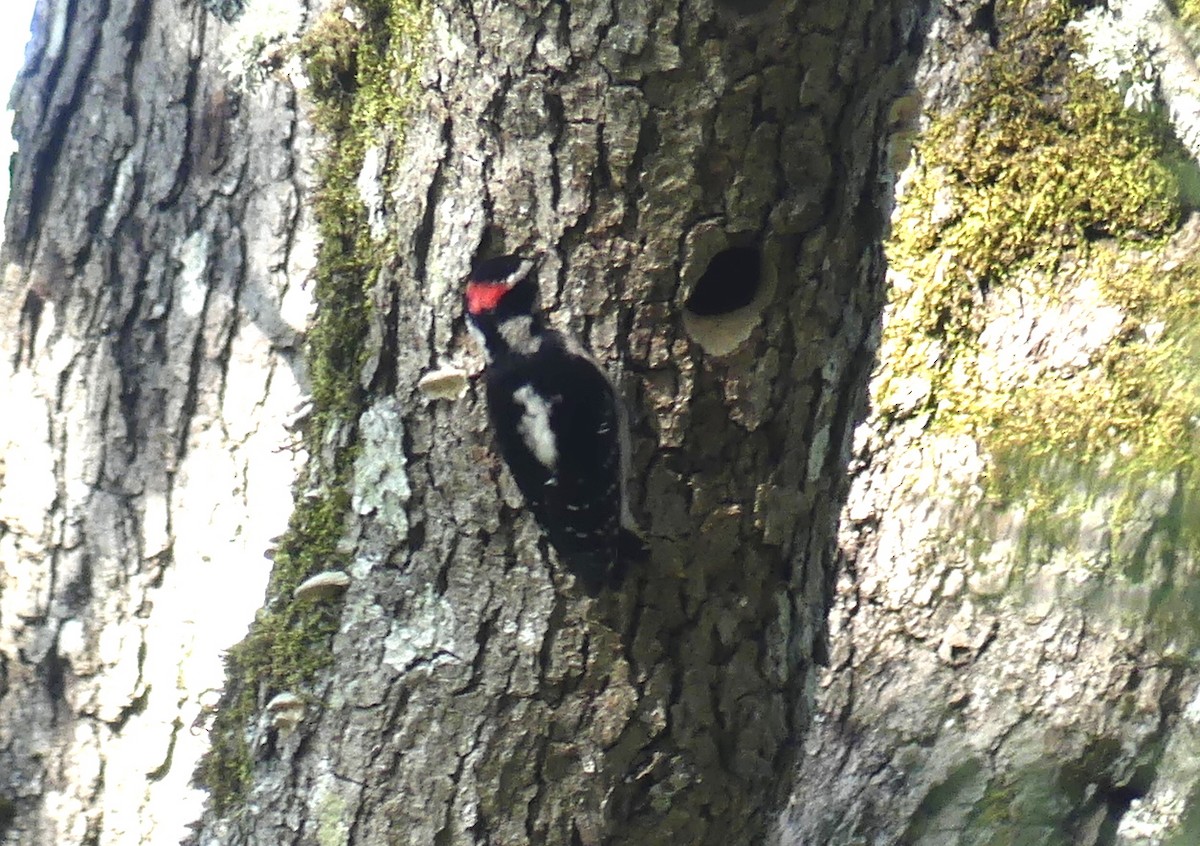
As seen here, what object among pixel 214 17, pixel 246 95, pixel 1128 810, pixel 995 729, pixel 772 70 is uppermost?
pixel 214 17

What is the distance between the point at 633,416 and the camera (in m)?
1.82

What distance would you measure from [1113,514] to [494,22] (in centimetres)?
120

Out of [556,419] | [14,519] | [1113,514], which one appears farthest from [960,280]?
[14,519]

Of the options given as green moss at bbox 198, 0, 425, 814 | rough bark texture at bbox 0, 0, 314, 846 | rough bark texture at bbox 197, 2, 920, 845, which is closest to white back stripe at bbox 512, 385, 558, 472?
rough bark texture at bbox 197, 2, 920, 845

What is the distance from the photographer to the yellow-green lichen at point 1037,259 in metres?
2.19

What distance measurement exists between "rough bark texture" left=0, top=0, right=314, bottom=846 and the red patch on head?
0.50 m

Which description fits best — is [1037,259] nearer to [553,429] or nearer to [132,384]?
[553,429]

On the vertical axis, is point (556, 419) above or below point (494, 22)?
below

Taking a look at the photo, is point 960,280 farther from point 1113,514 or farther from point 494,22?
point 494,22

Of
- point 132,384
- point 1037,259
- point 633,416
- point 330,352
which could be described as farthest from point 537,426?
point 1037,259

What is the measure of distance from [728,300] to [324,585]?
31.8 inches

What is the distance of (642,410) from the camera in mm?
1812

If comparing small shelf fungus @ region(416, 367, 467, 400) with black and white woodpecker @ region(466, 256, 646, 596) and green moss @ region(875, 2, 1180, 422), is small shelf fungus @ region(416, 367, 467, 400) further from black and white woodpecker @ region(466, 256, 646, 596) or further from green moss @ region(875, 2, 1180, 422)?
green moss @ region(875, 2, 1180, 422)

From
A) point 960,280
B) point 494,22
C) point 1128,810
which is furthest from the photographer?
point 960,280
